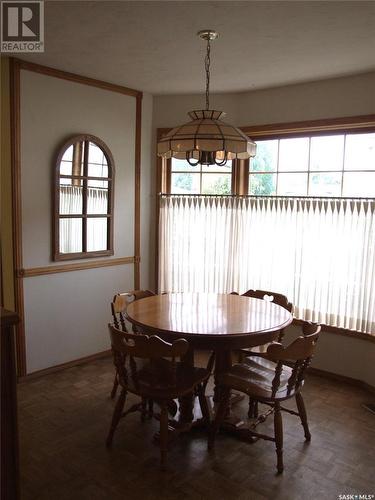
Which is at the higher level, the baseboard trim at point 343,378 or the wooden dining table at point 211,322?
the wooden dining table at point 211,322

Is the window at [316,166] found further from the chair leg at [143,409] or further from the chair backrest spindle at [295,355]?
the chair leg at [143,409]

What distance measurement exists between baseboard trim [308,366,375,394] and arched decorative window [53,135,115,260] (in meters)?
2.12

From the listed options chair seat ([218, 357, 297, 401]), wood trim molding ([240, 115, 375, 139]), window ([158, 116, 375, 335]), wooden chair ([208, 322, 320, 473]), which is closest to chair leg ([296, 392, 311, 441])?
wooden chair ([208, 322, 320, 473])

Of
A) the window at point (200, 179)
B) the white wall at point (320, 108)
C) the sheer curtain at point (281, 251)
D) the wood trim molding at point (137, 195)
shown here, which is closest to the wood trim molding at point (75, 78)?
the wood trim molding at point (137, 195)

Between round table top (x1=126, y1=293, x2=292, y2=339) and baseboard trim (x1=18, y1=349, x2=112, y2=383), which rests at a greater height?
round table top (x1=126, y1=293, x2=292, y2=339)

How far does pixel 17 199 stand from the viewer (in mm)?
3359

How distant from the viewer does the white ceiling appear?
2.32m

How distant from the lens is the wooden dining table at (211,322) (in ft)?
7.90

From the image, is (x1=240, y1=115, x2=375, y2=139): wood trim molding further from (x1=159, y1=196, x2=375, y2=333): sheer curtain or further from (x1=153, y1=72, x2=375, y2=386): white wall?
(x1=159, y1=196, x2=375, y2=333): sheer curtain

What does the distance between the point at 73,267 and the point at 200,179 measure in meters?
1.52

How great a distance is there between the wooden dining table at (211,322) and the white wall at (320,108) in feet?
3.34

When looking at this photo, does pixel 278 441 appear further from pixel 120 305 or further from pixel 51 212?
pixel 51 212

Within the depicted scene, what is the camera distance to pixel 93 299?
4012 millimetres

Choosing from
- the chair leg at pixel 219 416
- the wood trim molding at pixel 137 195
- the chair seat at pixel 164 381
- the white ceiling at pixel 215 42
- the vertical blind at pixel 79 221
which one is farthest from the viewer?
the wood trim molding at pixel 137 195
